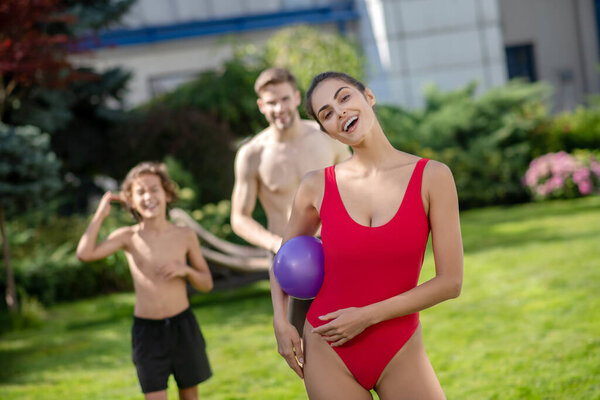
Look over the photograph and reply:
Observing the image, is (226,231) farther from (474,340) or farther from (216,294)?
(474,340)

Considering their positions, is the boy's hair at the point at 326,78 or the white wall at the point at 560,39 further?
the white wall at the point at 560,39

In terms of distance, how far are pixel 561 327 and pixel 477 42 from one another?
13206 millimetres

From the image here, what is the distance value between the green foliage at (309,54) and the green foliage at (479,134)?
1.46m

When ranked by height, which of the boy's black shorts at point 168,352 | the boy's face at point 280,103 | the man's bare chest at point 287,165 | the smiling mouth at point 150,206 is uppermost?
the boy's face at point 280,103

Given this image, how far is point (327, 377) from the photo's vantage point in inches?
94.6

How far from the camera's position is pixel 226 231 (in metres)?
11.7

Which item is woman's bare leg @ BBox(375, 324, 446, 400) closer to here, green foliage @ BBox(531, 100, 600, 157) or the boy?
the boy

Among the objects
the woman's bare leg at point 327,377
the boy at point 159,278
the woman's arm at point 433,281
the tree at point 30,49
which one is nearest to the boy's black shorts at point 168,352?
the boy at point 159,278

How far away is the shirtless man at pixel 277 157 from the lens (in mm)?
4039

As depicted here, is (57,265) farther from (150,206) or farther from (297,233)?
(297,233)

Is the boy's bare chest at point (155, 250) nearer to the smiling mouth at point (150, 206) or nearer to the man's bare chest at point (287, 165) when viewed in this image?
the smiling mouth at point (150, 206)

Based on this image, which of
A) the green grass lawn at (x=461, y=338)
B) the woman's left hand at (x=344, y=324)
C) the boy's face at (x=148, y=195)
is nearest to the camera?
the woman's left hand at (x=344, y=324)

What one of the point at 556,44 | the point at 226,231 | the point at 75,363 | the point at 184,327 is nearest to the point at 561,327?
the point at 184,327

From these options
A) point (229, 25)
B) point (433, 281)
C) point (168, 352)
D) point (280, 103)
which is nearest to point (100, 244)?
point (168, 352)
